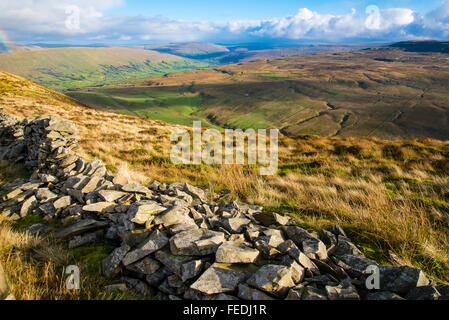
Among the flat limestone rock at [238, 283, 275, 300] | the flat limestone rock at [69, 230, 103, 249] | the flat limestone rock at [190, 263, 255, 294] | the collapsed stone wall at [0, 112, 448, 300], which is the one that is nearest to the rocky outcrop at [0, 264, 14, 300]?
the collapsed stone wall at [0, 112, 448, 300]

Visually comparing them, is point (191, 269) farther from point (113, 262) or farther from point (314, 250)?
point (314, 250)

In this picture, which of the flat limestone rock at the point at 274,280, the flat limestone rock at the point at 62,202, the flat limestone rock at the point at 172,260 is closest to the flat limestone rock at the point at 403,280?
the flat limestone rock at the point at 274,280

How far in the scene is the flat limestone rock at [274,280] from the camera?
3.11m

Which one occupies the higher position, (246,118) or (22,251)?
(22,251)

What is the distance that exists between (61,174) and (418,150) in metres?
21.0

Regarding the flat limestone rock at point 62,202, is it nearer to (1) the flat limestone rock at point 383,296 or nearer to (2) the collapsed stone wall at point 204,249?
(2) the collapsed stone wall at point 204,249

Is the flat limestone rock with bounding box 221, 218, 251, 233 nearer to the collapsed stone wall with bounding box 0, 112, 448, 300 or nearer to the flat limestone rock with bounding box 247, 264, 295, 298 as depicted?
the collapsed stone wall with bounding box 0, 112, 448, 300

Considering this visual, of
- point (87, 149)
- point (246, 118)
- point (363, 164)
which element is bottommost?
point (246, 118)

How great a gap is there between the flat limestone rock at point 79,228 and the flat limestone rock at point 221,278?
2.86m

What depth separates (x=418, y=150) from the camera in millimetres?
16641

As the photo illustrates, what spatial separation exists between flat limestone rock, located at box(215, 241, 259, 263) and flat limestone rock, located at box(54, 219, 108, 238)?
2.84 meters

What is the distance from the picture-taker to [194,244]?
3.87 m
